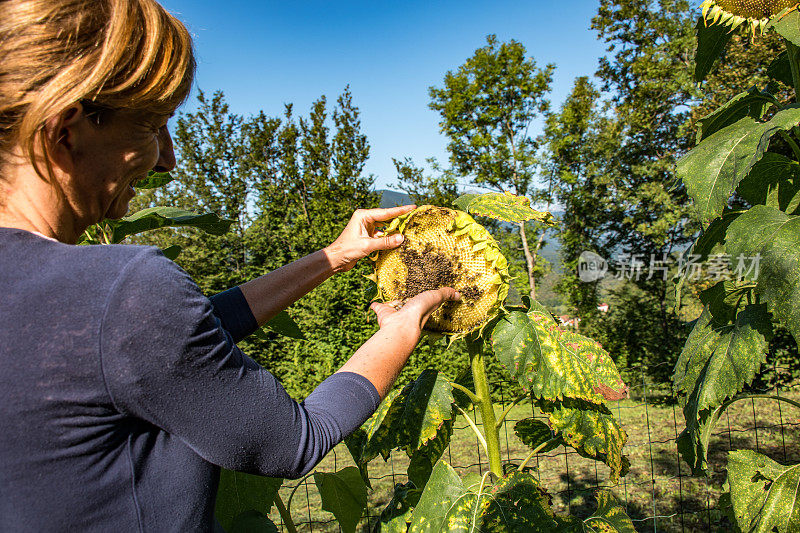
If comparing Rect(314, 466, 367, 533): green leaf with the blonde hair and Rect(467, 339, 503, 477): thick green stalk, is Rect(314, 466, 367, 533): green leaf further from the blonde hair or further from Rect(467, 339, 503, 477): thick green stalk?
the blonde hair

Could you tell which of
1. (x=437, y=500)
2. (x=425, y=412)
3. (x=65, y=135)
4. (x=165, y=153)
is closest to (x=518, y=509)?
(x=437, y=500)

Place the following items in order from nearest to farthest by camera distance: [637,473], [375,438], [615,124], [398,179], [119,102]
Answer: [119,102], [375,438], [637,473], [398,179], [615,124]

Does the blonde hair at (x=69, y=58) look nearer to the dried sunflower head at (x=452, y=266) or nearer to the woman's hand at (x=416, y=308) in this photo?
the woman's hand at (x=416, y=308)

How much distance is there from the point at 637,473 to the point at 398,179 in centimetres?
663

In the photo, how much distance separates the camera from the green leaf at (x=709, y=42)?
2.09 metres

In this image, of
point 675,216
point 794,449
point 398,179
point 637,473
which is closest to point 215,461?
point 637,473

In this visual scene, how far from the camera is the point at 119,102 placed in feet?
2.85

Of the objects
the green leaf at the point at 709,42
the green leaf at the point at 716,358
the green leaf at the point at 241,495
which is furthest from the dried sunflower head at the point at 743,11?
the green leaf at the point at 241,495

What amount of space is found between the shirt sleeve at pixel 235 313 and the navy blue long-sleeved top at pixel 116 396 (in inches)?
22.2

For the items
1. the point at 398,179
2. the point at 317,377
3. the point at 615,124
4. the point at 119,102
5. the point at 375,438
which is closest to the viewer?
the point at 119,102

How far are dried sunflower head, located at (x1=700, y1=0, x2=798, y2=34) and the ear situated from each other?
2.16 m

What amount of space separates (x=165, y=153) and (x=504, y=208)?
87 cm

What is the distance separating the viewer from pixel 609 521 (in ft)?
5.65

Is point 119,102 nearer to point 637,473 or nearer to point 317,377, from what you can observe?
point 637,473
